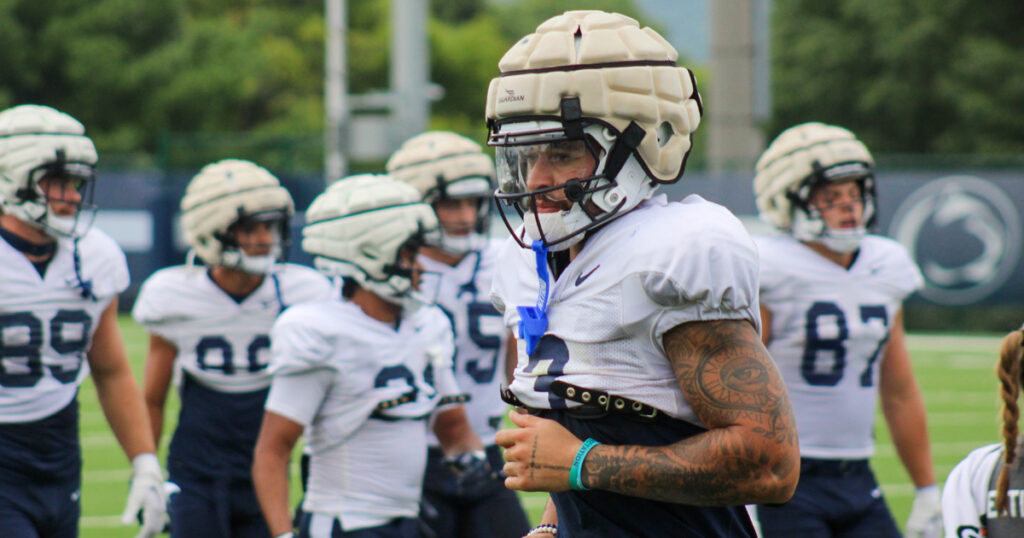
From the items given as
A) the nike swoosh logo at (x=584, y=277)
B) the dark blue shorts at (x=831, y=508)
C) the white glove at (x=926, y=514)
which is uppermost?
the nike swoosh logo at (x=584, y=277)

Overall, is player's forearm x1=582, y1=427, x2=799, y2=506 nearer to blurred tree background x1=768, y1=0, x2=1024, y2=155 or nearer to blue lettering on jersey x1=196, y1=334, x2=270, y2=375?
blue lettering on jersey x1=196, y1=334, x2=270, y2=375

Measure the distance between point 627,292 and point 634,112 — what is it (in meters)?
0.34

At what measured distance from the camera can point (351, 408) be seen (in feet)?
12.6

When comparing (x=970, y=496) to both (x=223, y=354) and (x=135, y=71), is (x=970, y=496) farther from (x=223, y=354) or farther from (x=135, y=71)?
(x=135, y=71)

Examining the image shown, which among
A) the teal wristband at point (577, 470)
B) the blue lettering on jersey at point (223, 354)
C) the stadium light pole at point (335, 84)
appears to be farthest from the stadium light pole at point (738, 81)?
the teal wristband at point (577, 470)

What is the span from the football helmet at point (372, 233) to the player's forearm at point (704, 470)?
1.82m

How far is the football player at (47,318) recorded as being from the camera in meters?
4.09

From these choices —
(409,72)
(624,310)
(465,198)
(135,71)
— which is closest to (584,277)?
(624,310)

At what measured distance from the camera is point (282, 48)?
144 feet

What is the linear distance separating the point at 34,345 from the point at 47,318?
3.7 inches

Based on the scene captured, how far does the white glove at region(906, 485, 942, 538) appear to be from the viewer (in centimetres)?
461

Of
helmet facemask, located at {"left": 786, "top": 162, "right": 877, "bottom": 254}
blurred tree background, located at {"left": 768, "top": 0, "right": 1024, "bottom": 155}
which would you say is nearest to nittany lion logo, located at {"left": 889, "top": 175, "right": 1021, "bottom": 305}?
helmet facemask, located at {"left": 786, "top": 162, "right": 877, "bottom": 254}

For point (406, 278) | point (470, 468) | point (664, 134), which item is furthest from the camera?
point (470, 468)

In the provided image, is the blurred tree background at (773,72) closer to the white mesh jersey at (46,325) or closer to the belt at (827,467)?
the white mesh jersey at (46,325)
